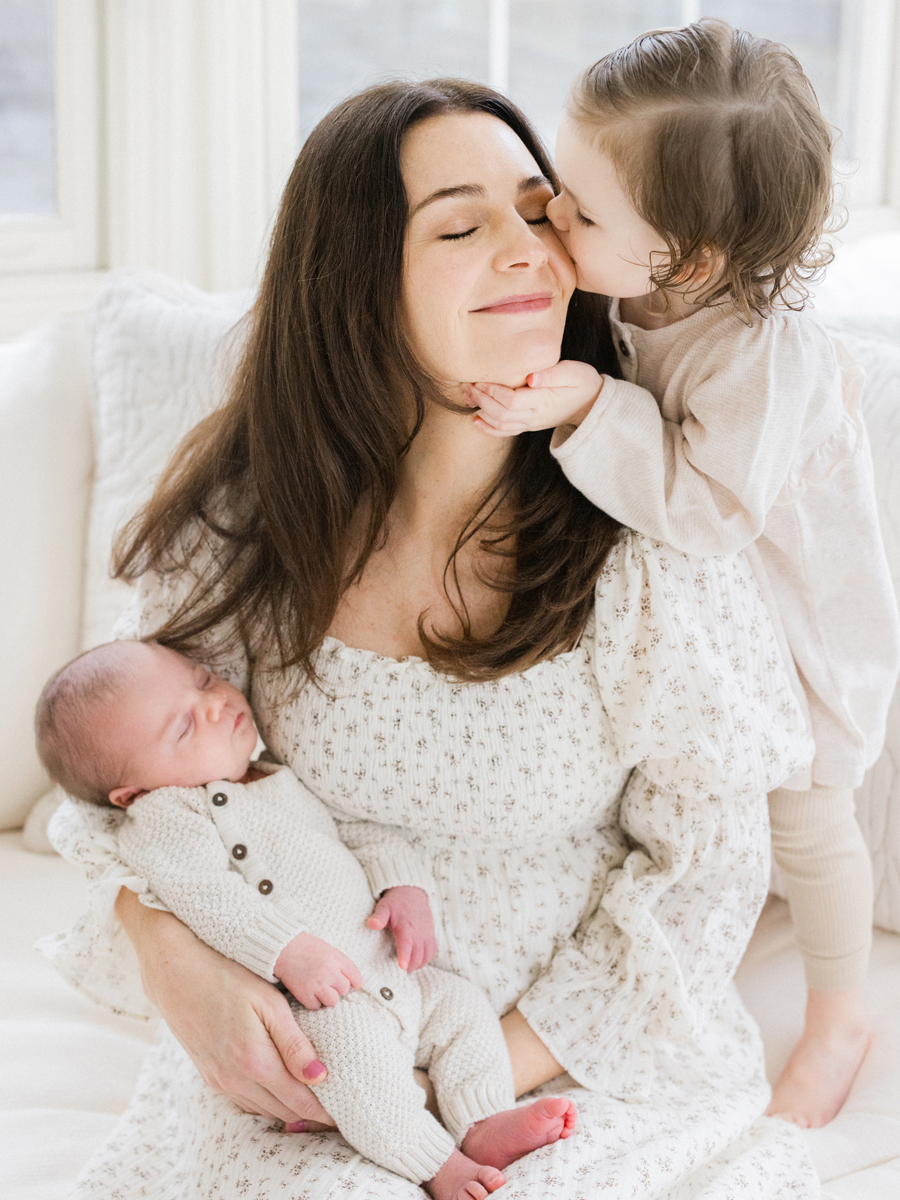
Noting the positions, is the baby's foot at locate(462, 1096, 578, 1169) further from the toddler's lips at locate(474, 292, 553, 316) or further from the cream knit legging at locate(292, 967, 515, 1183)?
the toddler's lips at locate(474, 292, 553, 316)

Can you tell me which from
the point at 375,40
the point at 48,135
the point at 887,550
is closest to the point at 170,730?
the point at 887,550

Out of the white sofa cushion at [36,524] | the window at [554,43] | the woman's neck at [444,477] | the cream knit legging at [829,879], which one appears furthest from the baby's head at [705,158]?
the window at [554,43]

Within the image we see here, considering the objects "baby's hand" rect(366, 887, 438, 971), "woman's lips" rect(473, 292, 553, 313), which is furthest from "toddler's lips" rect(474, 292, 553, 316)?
"baby's hand" rect(366, 887, 438, 971)

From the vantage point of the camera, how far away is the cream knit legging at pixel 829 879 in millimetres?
1297

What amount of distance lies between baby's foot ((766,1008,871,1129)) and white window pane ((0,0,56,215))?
1812 millimetres

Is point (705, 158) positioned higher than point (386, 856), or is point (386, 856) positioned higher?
point (705, 158)

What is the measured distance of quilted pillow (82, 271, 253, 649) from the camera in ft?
5.25

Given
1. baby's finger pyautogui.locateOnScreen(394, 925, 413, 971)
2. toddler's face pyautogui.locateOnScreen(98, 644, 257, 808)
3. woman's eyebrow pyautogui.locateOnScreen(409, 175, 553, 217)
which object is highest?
woman's eyebrow pyautogui.locateOnScreen(409, 175, 553, 217)

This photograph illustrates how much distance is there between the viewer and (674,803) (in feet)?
3.87

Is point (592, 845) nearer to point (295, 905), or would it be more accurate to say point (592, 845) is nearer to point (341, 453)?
point (295, 905)

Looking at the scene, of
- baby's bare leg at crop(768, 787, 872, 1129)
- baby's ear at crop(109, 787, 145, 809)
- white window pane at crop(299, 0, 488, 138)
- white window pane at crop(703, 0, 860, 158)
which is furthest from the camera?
white window pane at crop(703, 0, 860, 158)

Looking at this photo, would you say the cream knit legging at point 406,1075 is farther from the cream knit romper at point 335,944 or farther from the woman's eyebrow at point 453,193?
the woman's eyebrow at point 453,193

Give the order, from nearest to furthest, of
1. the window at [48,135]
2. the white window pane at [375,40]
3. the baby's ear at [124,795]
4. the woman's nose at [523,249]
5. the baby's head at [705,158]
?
the baby's head at [705,158] → the woman's nose at [523,249] → the baby's ear at [124,795] → the window at [48,135] → the white window pane at [375,40]

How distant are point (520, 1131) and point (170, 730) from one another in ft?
1.58
